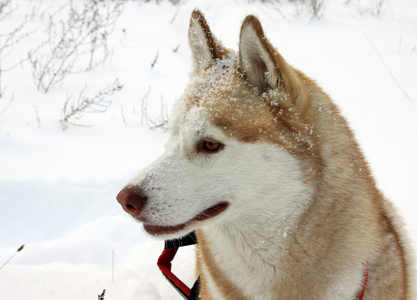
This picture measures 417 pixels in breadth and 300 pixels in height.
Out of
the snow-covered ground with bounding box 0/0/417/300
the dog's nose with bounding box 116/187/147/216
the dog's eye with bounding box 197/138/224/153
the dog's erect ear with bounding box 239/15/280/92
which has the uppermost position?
the dog's erect ear with bounding box 239/15/280/92

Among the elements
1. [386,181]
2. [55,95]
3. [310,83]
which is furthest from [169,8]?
[310,83]

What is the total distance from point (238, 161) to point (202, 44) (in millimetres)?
646

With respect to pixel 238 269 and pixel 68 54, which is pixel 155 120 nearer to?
pixel 68 54

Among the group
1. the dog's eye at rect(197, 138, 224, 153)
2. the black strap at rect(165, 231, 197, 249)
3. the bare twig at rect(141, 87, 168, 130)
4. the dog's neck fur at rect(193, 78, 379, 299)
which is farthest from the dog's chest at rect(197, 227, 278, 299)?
the bare twig at rect(141, 87, 168, 130)

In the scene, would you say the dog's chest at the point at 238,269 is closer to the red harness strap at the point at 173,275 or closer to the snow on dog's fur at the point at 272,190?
the snow on dog's fur at the point at 272,190

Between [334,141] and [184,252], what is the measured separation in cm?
173

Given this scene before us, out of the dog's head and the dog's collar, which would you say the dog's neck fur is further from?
the dog's collar

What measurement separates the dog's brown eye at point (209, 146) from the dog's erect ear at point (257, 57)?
1.04 ft

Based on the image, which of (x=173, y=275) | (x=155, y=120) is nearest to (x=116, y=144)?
(x=155, y=120)

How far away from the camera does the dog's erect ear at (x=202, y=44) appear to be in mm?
1760

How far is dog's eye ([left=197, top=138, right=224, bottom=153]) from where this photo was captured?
5.02ft

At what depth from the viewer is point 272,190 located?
152 cm

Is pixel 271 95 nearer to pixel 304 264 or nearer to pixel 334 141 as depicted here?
A: pixel 334 141

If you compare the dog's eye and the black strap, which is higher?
the dog's eye
